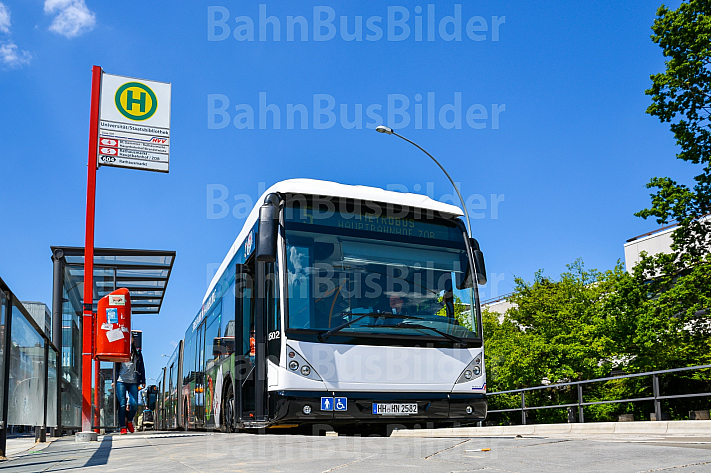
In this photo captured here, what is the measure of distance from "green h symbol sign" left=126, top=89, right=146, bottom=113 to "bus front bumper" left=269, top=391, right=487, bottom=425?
7226 millimetres

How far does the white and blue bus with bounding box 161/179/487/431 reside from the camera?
26.9 feet

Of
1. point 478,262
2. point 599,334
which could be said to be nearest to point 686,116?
point 599,334

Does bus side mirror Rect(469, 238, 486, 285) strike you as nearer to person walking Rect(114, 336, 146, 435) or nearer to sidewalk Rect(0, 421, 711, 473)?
sidewalk Rect(0, 421, 711, 473)

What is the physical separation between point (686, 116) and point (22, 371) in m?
21.7

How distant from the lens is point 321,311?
27.4 ft

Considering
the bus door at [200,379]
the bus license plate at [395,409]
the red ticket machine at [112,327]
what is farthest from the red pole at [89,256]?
the bus license plate at [395,409]

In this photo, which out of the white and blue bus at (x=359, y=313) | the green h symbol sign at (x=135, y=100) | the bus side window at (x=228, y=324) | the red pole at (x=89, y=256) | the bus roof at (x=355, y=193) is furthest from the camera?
the green h symbol sign at (x=135, y=100)

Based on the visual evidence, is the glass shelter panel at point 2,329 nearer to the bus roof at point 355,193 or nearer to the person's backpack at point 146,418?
the bus roof at point 355,193

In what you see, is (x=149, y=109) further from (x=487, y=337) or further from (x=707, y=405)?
(x=487, y=337)

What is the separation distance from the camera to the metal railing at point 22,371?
293 inches

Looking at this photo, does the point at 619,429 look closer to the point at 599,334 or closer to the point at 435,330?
the point at 435,330

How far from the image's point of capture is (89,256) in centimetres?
1221

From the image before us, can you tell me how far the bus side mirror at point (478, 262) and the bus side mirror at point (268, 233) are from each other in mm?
2810

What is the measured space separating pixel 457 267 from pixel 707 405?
75.4 feet
